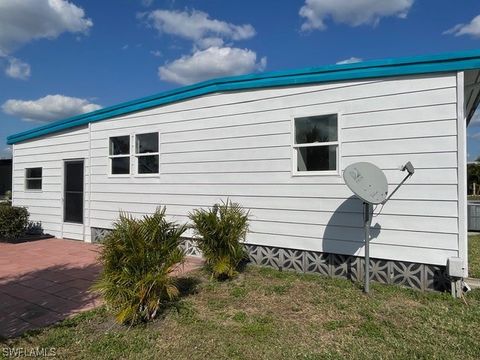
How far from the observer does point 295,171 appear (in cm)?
589

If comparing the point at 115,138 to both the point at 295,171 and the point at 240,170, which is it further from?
the point at 295,171

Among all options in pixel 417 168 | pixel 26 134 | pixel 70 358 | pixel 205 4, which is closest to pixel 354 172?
pixel 417 168

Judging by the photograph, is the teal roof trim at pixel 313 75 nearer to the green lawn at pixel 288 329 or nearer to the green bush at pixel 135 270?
the green lawn at pixel 288 329

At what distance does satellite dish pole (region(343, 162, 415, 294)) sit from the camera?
457 centimetres

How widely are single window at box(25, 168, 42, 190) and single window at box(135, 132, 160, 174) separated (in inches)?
159

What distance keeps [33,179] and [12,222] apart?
5.34 feet

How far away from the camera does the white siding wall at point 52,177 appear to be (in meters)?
9.30

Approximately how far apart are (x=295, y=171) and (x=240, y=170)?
3.51 feet

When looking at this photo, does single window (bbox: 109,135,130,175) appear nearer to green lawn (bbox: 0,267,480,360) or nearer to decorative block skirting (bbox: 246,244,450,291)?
decorative block skirting (bbox: 246,244,450,291)

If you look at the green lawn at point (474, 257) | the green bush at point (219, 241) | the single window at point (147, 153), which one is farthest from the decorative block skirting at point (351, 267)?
the single window at point (147, 153)

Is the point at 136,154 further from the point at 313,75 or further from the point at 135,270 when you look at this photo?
the point at 135,270

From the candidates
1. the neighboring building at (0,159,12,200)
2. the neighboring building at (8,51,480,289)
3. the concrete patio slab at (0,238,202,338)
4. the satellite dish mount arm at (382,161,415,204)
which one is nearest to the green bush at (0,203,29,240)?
the concrete patio slab at (0,238,202,338)

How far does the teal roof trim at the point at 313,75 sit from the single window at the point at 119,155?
0.59 meters

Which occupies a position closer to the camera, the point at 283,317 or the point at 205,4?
the point at 283,317
